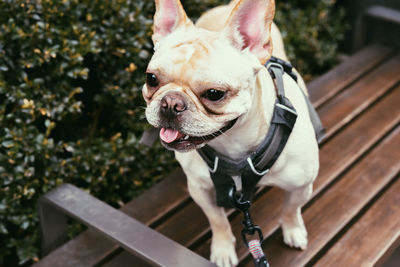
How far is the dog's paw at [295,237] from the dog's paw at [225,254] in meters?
0.24

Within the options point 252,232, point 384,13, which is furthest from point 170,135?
point 384,13

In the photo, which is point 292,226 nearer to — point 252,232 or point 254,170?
point 252,232

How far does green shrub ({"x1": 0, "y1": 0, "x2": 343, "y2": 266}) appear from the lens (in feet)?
7.52

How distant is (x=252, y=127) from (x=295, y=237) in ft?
2.16

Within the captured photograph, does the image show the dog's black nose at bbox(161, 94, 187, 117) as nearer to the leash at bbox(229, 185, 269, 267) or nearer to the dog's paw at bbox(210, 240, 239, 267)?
the leash at bbox(229, 185, 269, 267)

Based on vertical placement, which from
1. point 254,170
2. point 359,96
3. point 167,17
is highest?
point 167,17

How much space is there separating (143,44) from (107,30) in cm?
20


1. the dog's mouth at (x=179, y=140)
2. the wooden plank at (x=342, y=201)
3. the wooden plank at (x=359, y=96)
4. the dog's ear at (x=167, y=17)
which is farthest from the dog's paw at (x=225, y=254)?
the wooden plank at (x=359, y=96)

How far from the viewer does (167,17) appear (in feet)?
5.62

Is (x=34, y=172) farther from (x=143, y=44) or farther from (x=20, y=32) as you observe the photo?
(x=143, y=44)

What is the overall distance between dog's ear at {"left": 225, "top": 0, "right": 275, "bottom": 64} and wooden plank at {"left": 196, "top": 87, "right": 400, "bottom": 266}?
93 cm

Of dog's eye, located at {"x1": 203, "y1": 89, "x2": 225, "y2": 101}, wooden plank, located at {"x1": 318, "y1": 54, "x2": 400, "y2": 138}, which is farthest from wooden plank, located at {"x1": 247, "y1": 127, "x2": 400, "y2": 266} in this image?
dog's eye, located at {"x1": 203, "y1": 89, "x2": 225, "y2": 101}

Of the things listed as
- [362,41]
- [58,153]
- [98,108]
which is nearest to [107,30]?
[98,108]

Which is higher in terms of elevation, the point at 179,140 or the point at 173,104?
the point at 173,104
